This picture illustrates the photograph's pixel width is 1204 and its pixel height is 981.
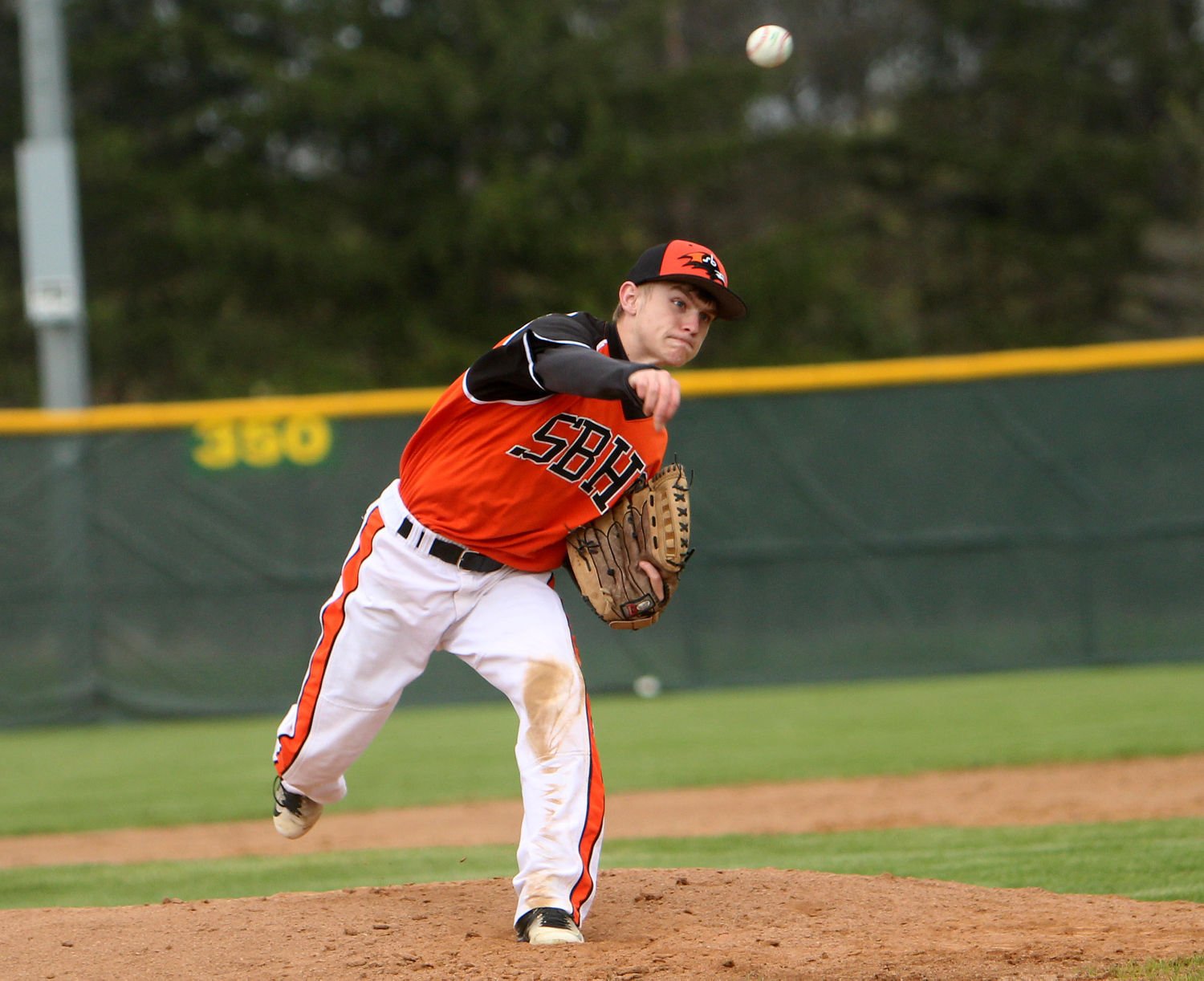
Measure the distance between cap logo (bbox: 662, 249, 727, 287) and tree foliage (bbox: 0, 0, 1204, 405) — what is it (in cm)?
1422

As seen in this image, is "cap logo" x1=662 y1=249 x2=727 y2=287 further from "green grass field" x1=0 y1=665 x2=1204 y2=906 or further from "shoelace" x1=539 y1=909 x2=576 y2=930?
"green grass field" x1=0 y1=665 x2=1204 y2=906

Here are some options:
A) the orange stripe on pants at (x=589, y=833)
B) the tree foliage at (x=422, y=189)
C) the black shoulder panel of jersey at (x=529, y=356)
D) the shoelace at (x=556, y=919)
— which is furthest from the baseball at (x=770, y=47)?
the tree foliage at (x=422, y=189)

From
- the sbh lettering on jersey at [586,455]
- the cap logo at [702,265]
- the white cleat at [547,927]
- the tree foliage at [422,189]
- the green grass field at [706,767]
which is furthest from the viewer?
the tree foliage at [422,189]

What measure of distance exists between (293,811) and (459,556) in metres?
0.83

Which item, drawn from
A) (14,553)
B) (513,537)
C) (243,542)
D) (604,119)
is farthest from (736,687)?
(604,119)

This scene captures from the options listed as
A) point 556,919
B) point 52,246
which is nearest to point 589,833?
point 556,919

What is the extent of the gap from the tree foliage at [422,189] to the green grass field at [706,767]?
9.55 m

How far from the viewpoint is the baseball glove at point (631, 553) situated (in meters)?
3.59

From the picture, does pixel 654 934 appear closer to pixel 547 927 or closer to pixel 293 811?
pixel 547 927

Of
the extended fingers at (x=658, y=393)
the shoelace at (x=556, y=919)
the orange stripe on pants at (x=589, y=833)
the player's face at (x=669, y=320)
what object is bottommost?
the shoelace at (x=556, y=919)

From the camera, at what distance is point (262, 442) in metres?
9.30

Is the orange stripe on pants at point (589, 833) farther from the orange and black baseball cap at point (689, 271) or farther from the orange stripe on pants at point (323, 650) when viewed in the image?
the orange and black baseball cap at point (689, 271)

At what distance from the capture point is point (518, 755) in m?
3.44

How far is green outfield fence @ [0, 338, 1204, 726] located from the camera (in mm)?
9133
